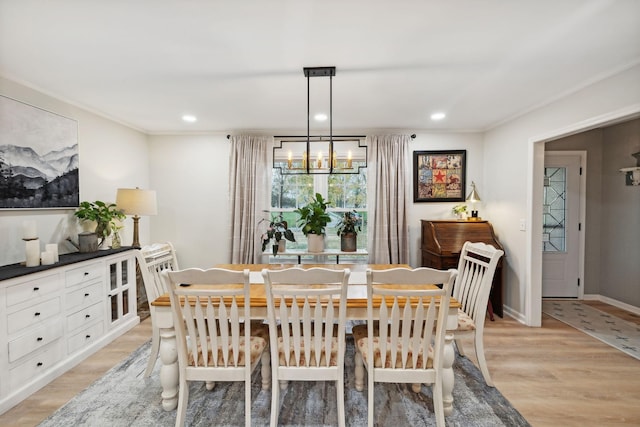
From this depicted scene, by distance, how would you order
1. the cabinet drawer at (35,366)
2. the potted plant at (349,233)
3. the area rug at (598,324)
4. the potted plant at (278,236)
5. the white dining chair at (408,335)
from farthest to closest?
1. the potted plant at (349,233)
2. the potted plant at (278,236)
3. the area rug at (598,324)
4. the cabinet drawer at (35,366)
5. the white dining chair at (408,335)

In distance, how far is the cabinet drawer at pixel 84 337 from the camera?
8.26 ft

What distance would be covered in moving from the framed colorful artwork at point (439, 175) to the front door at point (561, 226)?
1.14 metres

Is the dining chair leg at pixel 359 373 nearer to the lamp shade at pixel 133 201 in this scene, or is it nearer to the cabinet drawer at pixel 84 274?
the cabinet drawer at pixel 84 274

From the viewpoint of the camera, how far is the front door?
4094 millimetres

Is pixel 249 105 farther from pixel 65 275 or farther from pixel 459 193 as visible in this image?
pixel 459 193

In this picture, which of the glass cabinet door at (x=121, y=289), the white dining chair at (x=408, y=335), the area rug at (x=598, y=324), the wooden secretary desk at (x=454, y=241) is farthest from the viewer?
the wooden secretary desk at (x=454, y=241)

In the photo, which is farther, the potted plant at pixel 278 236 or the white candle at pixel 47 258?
the potted plant at pixel 278 236

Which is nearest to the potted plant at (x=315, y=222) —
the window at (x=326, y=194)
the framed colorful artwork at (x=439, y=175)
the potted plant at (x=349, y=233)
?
the potted plant at (x=349, y=233)

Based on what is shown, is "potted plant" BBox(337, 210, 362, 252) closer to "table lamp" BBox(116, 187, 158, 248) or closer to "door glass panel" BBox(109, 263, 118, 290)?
"table lamp" BBox(116, 187, 158, 248)

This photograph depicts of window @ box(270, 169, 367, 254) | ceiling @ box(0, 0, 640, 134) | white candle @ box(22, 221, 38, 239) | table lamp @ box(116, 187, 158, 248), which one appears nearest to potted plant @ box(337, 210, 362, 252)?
window @ box(270, 169, 367, 254)

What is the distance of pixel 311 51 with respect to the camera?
6.66ft

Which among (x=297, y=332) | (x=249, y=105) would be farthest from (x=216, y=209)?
(x=297, y=332)

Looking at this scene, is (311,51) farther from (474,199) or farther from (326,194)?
(474,199)

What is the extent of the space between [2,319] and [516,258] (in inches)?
185
